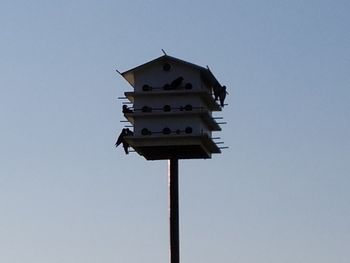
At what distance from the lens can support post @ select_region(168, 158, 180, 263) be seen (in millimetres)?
54688


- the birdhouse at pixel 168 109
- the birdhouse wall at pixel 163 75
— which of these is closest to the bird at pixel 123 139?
the birdhouse at pixel 168 109

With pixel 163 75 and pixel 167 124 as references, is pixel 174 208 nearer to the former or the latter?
pixel 167 124

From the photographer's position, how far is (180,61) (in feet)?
182

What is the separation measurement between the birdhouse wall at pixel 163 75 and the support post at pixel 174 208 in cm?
239

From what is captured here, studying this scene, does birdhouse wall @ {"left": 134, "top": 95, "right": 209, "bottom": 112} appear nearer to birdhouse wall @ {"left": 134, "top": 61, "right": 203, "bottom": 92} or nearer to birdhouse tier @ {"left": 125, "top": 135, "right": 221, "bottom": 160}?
birdhouse wall @ {"left": 134, "top": 61, "right": 203, "bottom": 92}

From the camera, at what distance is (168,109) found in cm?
5506

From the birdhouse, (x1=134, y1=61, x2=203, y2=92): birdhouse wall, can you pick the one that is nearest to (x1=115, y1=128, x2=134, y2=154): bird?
the birdhouse

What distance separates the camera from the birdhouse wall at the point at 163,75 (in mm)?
55531

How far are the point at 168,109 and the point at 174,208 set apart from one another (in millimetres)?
3012

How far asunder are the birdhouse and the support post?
37 cm

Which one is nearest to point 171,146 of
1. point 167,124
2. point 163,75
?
point 167,124

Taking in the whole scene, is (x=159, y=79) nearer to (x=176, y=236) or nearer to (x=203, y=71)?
(x=203, y=71)

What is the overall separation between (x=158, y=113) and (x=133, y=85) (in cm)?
153

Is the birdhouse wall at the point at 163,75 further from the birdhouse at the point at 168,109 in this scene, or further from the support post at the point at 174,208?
the support post at the point at 174,208
